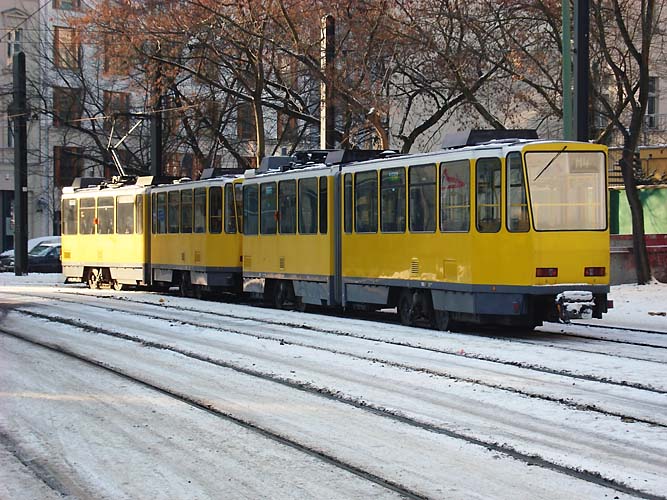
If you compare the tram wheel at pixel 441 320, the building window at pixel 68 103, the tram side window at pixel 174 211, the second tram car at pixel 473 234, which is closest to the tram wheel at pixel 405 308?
the second tram car at pixel 473 234

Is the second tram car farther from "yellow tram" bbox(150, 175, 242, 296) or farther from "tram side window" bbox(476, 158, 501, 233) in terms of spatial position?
"yellow tram" bbox(150, 175, 242, 296)

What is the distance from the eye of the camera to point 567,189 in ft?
56.7

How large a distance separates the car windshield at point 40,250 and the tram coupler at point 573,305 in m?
35.2

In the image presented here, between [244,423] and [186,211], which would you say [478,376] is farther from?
[186,211]

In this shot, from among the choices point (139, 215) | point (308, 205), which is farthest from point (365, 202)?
point (139, 215)

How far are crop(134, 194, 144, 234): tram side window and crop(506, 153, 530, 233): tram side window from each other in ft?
54.1

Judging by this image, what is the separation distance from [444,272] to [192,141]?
26.0 meters

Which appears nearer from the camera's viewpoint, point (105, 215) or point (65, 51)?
point (105, 215)

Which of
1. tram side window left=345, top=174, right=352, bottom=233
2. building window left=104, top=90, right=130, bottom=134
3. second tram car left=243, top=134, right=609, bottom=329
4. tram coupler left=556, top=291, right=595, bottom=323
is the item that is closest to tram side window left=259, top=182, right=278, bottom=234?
second tram car left=243, top=134, right=609, bottom=329

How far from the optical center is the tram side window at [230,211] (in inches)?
1083

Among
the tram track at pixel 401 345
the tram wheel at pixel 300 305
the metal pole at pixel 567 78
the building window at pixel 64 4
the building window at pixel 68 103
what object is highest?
the building window at pixel 64 4

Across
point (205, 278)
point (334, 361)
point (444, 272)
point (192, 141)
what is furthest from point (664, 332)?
point (192, 141)

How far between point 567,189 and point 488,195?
1.14 meters

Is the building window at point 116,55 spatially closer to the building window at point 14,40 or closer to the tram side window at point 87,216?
the tram side window at point 87,216
